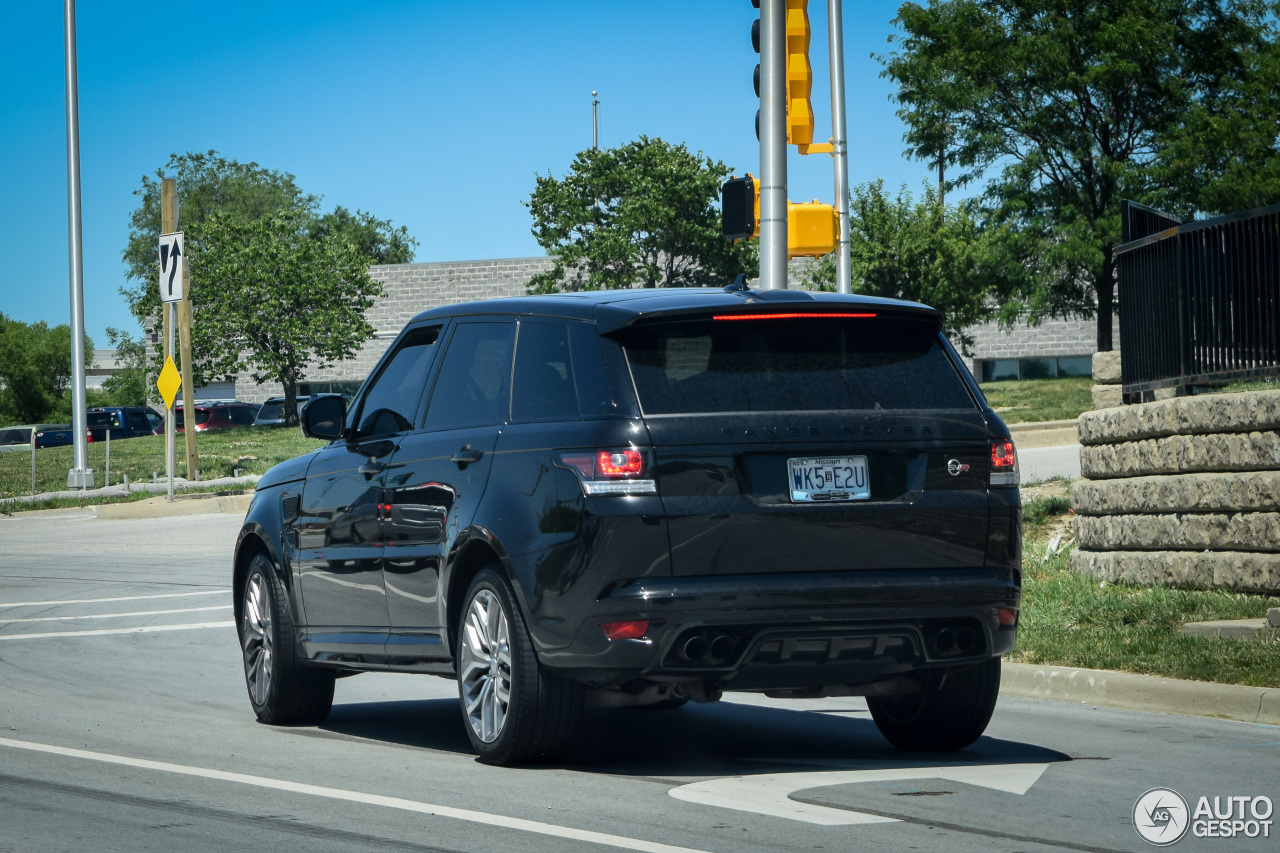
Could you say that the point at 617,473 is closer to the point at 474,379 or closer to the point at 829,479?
the point at 829,479

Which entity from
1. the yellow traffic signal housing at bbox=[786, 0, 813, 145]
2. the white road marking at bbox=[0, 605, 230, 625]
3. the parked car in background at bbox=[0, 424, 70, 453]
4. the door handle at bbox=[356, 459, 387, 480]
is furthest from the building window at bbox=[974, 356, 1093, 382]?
the door handle at bbox=[356, 459, 387, 480]

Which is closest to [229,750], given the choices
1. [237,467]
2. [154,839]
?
[154,839]

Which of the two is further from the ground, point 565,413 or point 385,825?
point 565,413

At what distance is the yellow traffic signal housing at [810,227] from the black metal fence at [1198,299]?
2.52m

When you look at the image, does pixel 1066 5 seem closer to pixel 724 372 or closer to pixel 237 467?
pixel 237 467

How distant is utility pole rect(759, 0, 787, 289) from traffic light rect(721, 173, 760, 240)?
0.37ft

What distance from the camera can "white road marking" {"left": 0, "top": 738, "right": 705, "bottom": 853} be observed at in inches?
202

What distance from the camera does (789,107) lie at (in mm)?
13836

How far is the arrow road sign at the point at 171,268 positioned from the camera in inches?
1171

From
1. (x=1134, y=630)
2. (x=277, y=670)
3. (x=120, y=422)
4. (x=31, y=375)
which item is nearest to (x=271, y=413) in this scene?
(x=120, y=422)

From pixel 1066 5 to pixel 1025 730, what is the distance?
30.6 meters

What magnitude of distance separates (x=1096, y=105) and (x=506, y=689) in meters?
33.9

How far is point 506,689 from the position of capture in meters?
6.42

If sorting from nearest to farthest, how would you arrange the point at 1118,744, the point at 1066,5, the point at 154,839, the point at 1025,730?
the point at 154,839
the point at 1118,744
the point at 1025,730
the point at 1066,5
